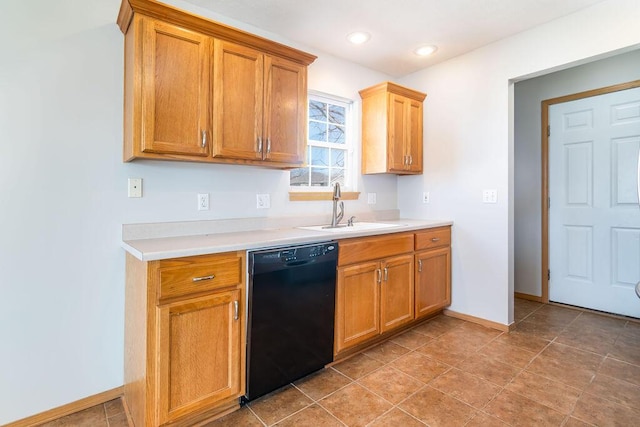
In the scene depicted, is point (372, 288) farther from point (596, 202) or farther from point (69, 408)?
point (596, 202)

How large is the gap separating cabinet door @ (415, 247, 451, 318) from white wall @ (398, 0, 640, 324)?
0.36ft

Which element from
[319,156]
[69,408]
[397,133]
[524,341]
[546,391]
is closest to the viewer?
[69,408]

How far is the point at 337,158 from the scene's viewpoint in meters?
3.17

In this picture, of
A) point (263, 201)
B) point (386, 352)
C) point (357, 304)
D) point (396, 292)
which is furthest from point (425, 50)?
point (386, 352)

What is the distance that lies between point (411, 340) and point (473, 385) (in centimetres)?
69

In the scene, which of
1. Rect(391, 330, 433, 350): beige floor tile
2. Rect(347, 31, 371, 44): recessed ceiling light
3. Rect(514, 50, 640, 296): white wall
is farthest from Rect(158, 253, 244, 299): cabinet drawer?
Rect(514, 50, 640, 296): white wall

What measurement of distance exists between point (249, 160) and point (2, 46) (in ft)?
4.37

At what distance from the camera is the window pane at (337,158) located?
3131mm

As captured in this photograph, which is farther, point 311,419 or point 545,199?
point 545,199

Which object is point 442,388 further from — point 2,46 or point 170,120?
point 2,46

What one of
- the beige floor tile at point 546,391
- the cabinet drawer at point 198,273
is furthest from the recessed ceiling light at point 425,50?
the beige floor tile at point 546,391

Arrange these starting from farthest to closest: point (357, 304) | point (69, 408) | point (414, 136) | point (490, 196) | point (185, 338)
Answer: point (414, 136)
point (490, 196)
point (357, 304)
point (69, 408)
point (185, 338)

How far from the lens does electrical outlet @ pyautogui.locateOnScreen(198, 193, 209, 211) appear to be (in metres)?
2.21

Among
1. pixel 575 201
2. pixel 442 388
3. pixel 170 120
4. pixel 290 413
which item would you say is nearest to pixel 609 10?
pixel 575 201
